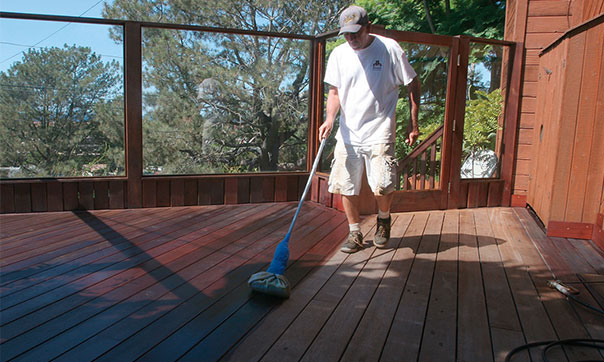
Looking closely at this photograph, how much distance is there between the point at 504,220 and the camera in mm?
4074

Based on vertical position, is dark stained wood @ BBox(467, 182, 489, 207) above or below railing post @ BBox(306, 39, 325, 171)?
below

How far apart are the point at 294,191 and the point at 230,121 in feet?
2.99

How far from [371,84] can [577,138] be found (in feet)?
5.09

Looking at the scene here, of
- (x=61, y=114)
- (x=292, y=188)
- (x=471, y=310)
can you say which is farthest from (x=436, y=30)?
(x=471, y=310)

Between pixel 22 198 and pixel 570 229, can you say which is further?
pixel 22 198

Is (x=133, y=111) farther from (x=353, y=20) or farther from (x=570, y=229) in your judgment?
(x=570, y=229)

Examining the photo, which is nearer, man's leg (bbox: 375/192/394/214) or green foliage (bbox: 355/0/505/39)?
man's leg (bbox: 375/192/394/214)

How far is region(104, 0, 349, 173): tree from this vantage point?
4.12 meters

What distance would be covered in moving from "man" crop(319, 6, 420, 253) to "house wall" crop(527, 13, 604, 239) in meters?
1.18

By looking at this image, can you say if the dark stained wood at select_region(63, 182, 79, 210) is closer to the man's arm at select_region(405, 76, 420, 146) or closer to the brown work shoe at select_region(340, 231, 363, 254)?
the brown work shoe at select_region(340, 231, 363, 254)

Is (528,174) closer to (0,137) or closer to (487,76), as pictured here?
(487,76)

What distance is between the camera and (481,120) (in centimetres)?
454

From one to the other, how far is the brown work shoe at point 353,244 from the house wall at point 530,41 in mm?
2207

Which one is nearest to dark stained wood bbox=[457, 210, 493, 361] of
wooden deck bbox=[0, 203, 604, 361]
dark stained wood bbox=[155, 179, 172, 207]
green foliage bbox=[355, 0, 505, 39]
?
wooden deck bbox=[0, 203, 604, 361]
